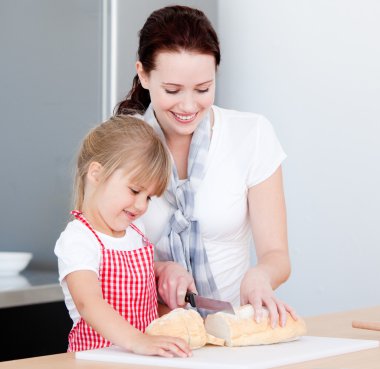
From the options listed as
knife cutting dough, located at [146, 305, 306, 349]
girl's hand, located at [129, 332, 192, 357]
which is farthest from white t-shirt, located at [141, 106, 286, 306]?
girl's hand, located at [129, 332, 192, 357]

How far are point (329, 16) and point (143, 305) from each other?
1.74 m

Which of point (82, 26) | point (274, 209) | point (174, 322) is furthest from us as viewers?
point (82, 26)

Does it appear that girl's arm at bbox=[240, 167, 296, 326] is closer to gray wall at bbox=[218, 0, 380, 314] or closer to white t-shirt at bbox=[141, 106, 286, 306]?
white t-shirt at bbox=[141, 106, 286, 306]

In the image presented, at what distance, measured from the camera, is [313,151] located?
3.20m

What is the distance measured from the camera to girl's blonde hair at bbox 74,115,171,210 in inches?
64.9

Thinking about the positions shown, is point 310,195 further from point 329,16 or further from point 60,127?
point 60,127

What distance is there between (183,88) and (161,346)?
0.57 metres

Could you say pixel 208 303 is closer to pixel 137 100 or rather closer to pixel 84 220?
pixel 84 220

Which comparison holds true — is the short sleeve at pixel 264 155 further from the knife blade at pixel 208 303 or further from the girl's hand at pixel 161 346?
the girl's hand at pixel 161 346

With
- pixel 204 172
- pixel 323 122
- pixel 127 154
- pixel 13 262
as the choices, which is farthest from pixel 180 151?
pixel 323 122

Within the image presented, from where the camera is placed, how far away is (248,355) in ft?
4.52

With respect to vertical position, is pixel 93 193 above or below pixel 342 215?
above

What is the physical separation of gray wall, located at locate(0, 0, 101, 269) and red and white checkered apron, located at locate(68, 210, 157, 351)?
50.9 inches

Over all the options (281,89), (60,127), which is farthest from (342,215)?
(60,127)
